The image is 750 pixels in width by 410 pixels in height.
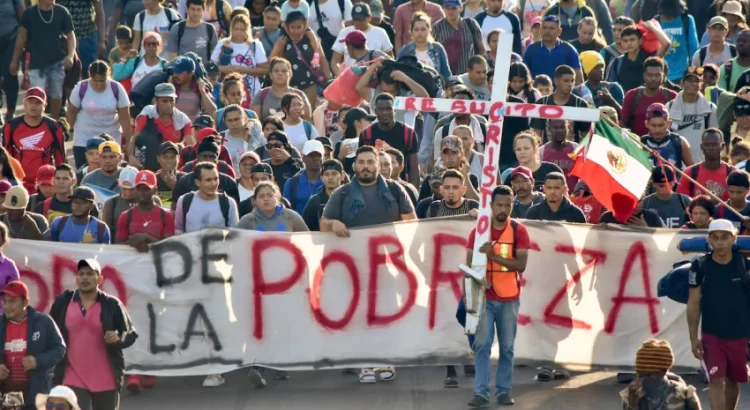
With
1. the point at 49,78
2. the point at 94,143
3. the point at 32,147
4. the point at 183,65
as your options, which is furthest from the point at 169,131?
the point at 49,78

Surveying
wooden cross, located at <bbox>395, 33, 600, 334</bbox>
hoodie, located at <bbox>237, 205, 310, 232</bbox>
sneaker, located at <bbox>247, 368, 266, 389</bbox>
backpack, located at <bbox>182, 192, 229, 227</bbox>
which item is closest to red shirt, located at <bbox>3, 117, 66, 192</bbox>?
backpack, located at <bbox>182, 192, 229, 227</bbox>

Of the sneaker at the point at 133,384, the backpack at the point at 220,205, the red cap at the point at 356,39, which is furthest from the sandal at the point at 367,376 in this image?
the red cap at the point at 356,39

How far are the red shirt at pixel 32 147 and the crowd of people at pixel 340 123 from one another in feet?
0.06

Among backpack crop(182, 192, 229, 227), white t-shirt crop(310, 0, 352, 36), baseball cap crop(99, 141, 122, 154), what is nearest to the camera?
backpack crop(182, 192, 229, 227)

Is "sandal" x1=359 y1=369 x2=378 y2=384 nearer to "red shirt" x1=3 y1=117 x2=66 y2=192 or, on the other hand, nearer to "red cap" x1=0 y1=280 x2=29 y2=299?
"red cap" x1=0 y1=280 x2=29 y2=299

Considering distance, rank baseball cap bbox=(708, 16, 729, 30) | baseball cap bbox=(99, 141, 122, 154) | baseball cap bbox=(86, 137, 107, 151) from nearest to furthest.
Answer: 1. baseball cap bbox=(99, 141, 122, 154)
2. baseball cap bbox=(86, 137, 107, 151)
3. baseball cap bbox=(708, 16, 729, 30)

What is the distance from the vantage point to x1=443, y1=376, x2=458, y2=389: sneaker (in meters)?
14.0

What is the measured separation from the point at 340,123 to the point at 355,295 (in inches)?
163

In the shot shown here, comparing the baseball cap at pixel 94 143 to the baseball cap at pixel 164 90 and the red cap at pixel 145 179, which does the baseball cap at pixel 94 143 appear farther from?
the red cap at pixel 145 179

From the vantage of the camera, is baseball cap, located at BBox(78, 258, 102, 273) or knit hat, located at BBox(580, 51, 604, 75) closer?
baseball cap, located at BBox(78, 258, 102, 273)

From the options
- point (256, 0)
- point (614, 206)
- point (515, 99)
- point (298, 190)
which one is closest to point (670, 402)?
point (614, 206)

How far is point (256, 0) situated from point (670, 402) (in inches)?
506

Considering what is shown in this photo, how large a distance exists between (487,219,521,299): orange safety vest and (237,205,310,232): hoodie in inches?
71.6

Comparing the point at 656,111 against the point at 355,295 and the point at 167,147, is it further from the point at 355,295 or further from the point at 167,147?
the point at 167,147
